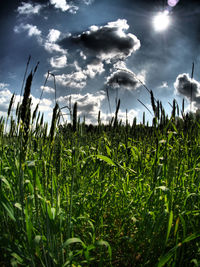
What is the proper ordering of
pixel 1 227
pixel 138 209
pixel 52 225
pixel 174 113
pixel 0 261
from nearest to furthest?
pixel 52 225, pixel 0 261, pixel 1 227, pixel 138 209, pixel 174 113

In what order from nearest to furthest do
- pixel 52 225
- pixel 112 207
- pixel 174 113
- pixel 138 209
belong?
1. pixel 52 225
2. pixel 138 209
3. pixel 112 207
4. pixel 174 113

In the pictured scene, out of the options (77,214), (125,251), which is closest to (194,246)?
(125,251)

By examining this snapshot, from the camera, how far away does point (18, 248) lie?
123cm

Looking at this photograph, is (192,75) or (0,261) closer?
(0,261)

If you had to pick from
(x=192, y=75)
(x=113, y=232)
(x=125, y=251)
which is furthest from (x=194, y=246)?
(x=192, y=75)

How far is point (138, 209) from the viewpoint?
173cm

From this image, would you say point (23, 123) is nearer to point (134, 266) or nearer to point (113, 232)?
point (134, 266)

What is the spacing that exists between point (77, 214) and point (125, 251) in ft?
1.56

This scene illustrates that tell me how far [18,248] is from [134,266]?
0.79m

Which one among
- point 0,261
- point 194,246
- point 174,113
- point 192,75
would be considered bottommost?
point 0,261

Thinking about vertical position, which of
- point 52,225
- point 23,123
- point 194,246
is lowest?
point 194,246

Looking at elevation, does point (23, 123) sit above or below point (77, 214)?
above

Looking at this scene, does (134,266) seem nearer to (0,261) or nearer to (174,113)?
(0,261)

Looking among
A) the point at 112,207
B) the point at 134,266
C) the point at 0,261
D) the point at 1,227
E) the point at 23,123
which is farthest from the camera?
the point at 112,207
